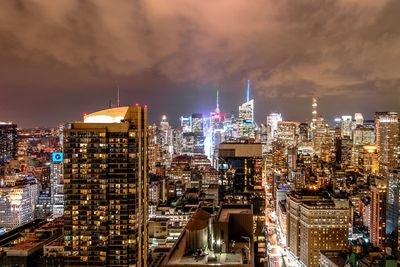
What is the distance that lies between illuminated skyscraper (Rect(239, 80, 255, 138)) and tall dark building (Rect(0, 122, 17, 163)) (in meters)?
30.0

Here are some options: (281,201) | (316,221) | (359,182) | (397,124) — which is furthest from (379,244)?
(397,124)

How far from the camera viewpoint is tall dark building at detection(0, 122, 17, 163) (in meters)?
47.9

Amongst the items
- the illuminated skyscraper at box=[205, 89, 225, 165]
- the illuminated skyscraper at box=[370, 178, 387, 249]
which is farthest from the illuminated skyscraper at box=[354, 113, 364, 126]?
the illuminated skyscraper at box=[370, 178, 387, 249]

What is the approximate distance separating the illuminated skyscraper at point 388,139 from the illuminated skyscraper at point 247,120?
1761 cm

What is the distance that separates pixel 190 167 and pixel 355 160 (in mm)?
22646

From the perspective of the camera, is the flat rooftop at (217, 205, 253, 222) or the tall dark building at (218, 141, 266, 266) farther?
the tall dark building at (218, 141, 266, 266)

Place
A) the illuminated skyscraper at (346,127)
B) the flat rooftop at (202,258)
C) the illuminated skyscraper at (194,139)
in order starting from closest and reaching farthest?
the flat rooftop at (202,258), the illuminated skyscraper at (194,139), the illuminated skyscraper at (346,127)

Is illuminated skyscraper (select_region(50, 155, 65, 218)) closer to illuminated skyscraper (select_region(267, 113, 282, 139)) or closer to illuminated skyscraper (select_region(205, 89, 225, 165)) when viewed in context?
illuminated skyscraper (select_region(205, 89, 225, 165))

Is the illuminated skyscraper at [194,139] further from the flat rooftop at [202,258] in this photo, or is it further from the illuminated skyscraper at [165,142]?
the flat rooftop at [202,258]

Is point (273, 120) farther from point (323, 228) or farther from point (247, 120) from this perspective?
point (323, 228)

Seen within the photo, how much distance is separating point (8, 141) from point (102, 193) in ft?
120

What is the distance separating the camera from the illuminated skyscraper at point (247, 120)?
64000 mm

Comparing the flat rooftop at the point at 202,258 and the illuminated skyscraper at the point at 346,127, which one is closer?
the flat rooftop at the point at 202,258

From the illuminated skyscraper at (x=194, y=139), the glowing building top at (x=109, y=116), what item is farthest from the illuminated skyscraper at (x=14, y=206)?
the illuminated skyscraper at (x=194, y=139)
